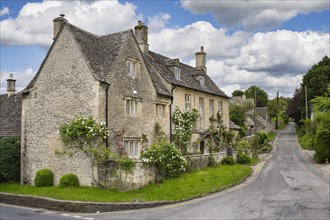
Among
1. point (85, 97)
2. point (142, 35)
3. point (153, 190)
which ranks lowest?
point (153, 190)

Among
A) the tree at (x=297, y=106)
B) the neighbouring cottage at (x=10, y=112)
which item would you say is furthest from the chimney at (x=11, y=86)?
the tree at (x=297, y=106)

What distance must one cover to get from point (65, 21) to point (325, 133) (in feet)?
90.1

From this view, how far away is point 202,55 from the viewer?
43406 mm

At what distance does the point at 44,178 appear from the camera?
920 inches

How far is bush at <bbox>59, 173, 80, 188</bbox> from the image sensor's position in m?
22.2

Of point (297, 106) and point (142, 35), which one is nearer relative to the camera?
point (142, 35)

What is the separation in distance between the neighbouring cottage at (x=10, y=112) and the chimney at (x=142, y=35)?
1170 cm

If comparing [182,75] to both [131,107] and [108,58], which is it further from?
[108,58]

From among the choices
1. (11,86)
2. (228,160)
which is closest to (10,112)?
(11,86)

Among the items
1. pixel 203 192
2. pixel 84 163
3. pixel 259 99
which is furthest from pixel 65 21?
pixel 259 99

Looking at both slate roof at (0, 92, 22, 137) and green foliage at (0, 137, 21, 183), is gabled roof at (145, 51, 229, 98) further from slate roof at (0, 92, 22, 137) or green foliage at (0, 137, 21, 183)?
green foliage at (0, 137, 21, 183)

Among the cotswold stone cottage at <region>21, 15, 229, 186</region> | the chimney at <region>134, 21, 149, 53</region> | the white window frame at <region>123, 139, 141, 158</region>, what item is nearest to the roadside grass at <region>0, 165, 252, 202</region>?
the cotswold stone cottage at <region>21, 15, 229, 186</region>

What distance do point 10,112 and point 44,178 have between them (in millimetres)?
10151

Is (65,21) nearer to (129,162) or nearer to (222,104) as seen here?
(129,162)
